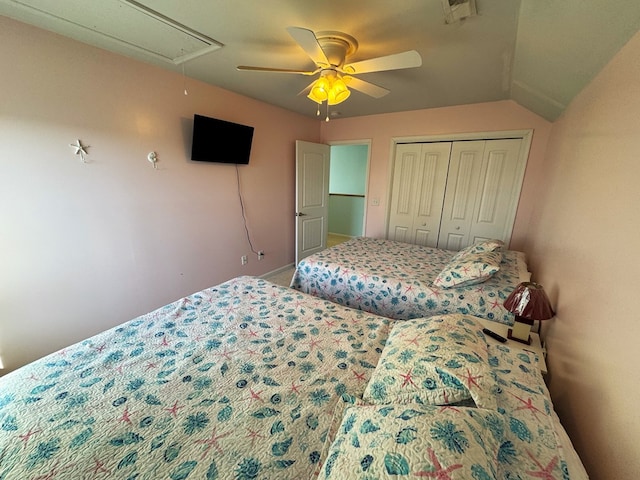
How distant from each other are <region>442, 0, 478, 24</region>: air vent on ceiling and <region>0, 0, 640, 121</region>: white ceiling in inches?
1.6

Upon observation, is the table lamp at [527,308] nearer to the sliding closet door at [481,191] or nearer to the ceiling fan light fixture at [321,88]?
the ceiling fan light fixture at [321,88]

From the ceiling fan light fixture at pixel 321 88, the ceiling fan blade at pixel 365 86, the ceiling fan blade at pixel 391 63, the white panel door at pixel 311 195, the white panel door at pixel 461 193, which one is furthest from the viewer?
the white panel door at pixel 311 195

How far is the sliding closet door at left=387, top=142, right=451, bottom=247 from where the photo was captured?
329cm

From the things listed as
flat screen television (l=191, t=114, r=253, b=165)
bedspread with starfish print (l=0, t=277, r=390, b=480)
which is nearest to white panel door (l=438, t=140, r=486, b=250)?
bedspread with starfish print (l=0, t=277, r=390, b=480)

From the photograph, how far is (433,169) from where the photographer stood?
3312 millimetres

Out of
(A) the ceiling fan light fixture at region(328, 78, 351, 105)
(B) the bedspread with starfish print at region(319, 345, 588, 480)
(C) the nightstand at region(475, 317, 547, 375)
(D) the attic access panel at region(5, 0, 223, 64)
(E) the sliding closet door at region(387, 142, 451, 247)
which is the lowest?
(C) the nightstand at region(475, 317, 547, 375)

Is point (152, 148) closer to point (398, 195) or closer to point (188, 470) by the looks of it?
point (188, 470)

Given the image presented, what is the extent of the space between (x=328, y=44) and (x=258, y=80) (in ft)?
3.38

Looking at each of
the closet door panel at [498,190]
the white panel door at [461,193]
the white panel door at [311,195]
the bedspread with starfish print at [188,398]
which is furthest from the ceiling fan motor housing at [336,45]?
the closet door panel at [498,190]

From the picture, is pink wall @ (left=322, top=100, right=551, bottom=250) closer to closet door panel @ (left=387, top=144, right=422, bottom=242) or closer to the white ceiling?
closet door panel @ (left=387, top=144, right=422, bottom=242)

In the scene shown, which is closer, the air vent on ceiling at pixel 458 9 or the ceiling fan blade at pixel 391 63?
the air vent on ceiling at pixel 458 9

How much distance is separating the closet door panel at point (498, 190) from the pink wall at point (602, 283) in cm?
132

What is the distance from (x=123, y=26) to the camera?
157cm

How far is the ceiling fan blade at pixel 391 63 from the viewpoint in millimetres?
1388
